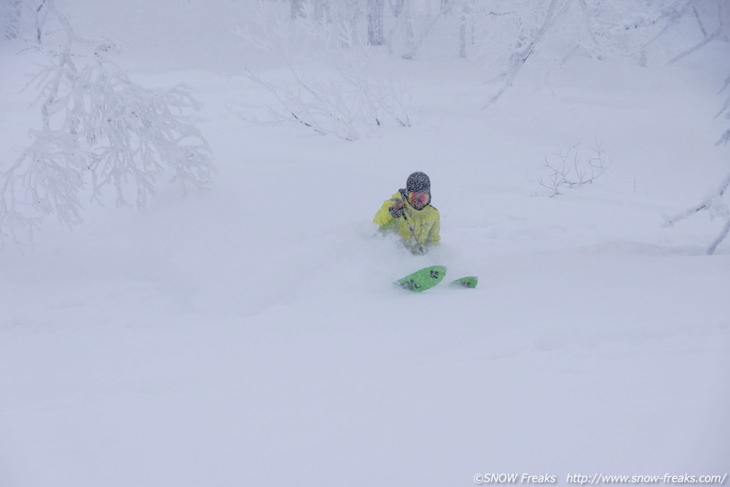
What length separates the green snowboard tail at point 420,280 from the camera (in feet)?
16.4

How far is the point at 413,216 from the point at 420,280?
832 mm

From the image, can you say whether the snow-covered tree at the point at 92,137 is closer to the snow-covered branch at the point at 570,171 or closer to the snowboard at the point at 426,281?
the snowboard at the point at 426,281

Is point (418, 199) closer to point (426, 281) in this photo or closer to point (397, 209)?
point (397, 209)

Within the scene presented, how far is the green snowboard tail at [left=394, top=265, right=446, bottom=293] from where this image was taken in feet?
16.4

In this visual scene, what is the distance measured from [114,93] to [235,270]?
266 centimetres

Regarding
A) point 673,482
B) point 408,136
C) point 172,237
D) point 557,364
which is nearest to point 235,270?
point 172,237

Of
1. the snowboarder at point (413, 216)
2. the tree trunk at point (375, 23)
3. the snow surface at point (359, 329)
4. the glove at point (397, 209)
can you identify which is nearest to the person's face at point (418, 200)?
the snowboarder at point (413, 216)

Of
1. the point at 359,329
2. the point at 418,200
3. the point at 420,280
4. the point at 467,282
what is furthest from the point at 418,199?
the point at 359,329

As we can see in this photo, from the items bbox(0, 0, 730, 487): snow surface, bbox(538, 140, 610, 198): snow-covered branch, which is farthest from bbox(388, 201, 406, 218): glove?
bbox(538, 140, 610, 198): snow-covered branch

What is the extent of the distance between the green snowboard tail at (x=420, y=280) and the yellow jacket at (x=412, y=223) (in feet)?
1.99

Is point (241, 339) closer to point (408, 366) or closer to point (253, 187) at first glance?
point (408, 366)

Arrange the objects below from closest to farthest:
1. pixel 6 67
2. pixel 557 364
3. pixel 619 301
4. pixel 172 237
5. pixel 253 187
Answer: pixel 557 364 → pixel 619 301 → pixel 172 237 → pixel 253 187 → pixel 6 67

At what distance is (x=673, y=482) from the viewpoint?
181 cm

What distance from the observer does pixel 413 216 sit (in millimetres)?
5488
